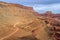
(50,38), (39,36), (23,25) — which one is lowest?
(50,38)

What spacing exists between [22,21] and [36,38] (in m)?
0.22

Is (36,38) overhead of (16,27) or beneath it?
beneath

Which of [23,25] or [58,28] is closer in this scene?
[23,25]

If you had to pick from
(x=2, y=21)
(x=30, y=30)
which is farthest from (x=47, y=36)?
(x=2, y=21)

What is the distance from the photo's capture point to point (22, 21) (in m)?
1.70

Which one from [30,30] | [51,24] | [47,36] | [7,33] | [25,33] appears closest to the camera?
[7,33]

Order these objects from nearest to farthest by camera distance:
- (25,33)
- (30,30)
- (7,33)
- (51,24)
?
1. (7,33)
2. (25,33)
3. (30,30)
4. (51,24)

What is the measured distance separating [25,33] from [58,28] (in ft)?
2.12

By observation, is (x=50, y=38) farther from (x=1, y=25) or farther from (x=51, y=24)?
(x=1, y=25)

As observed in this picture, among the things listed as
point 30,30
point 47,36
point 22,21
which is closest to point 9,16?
point 22,21

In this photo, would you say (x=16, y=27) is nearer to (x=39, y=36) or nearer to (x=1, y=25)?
(x=1, y=25)

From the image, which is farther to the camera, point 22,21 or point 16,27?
point 22,21

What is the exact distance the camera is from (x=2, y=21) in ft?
5.10

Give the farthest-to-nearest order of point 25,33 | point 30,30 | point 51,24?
point 51,24 → point 30,30 → point 25,33
